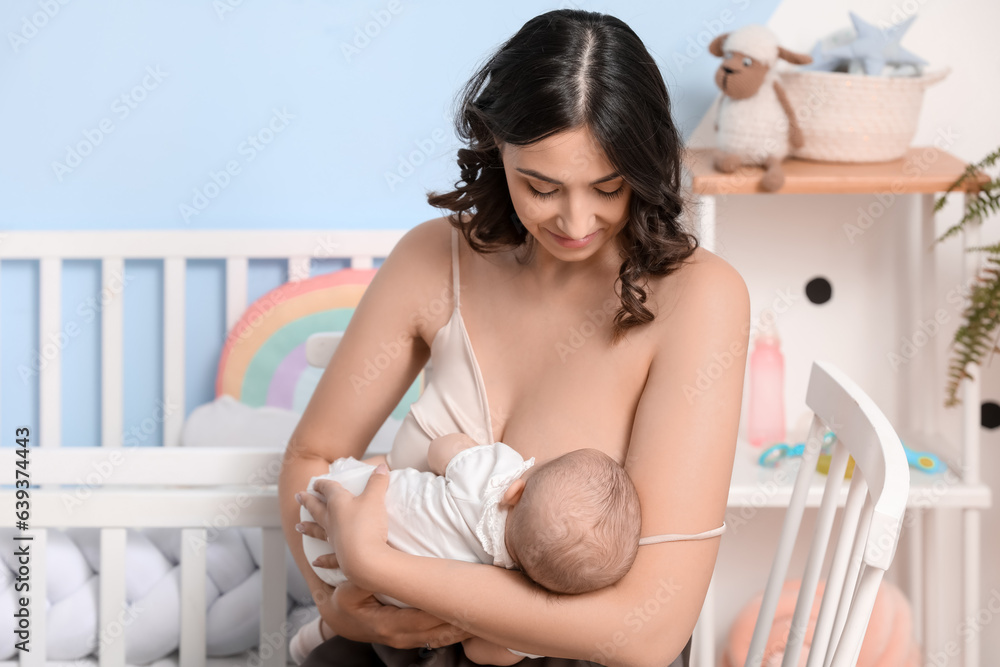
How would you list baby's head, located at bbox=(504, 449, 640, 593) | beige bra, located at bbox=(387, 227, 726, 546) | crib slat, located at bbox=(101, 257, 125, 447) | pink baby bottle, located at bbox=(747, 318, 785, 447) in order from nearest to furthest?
1. baby's head, located at bbox=(504, 449, 640, 593)
2. beige bra, located at bbox=(387, 227, 726, 546)
3. pink baby bottle, located at bbox=(747, 318, 785, 447)
4. crib slat, located at bbox=(101, 257, 125, 447)

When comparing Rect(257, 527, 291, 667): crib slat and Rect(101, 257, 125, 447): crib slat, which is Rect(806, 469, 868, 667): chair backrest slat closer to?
Rect(257, 527, 291, 667): crib slat

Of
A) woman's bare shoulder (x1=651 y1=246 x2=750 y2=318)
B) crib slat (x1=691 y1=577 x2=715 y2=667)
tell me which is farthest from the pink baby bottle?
woman's bare shoulder (x1=651 y1=246 x2=750 y2=318)

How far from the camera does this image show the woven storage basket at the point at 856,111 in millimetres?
1639

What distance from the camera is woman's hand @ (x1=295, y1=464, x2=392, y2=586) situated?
0.97 m

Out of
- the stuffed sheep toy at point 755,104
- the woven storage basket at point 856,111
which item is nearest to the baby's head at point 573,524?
the stuffed sheep toy at point 755,104

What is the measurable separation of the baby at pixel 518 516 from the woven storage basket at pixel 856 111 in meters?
1.00

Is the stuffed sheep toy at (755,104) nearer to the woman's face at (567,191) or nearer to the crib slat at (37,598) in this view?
the woman's face at (567,191)

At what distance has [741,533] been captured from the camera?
209cm

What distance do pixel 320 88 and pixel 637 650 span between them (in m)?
1.51

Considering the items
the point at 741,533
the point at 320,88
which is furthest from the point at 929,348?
the point at 320,88

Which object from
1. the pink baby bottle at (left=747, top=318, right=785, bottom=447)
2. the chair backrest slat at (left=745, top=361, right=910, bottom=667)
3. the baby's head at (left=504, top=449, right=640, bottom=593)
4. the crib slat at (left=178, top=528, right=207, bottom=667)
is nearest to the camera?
the chair backrest slat at (left=745, top=361, right=910, bottom=667)

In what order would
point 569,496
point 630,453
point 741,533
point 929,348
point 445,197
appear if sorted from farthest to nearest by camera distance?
point 741,533, point 929,348, point 445,197, point 630,453, point 569,496

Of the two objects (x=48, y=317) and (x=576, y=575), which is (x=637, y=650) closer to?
(x=576, y=575)

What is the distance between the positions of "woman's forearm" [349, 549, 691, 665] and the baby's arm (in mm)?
139
